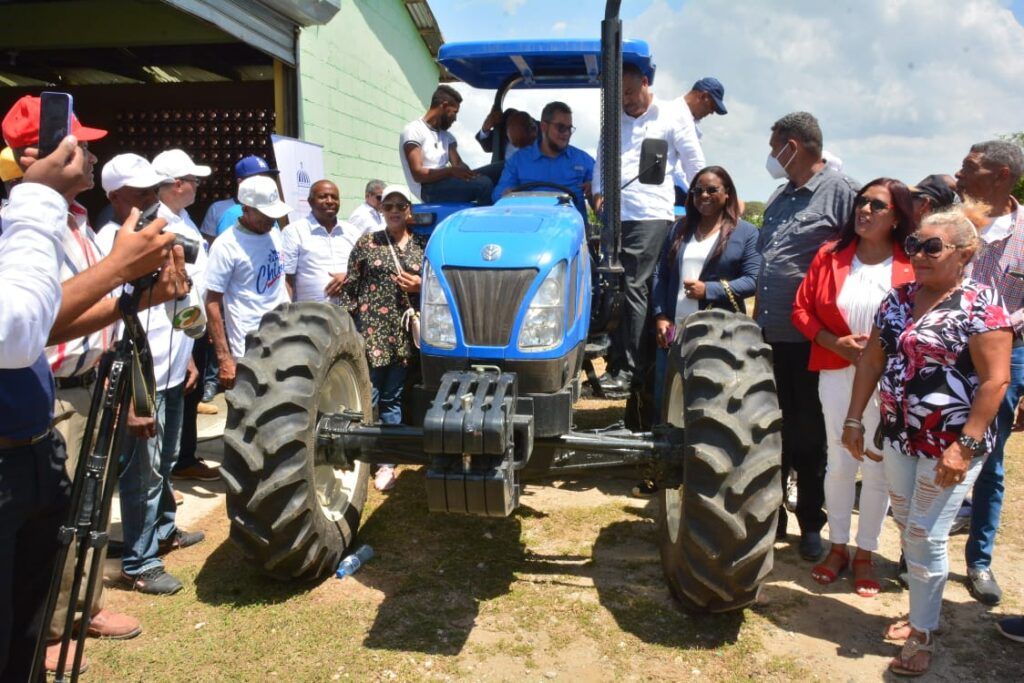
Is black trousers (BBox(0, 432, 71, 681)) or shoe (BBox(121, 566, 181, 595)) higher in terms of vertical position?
black trousers (BBox(0, 432, 71, 681))

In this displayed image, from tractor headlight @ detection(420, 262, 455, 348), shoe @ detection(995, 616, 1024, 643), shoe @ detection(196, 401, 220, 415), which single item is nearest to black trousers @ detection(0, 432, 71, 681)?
tractor headlight @ detection(420, 262, 455, 348)

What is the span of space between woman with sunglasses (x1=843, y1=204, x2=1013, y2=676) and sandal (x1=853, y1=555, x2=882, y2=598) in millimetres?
512

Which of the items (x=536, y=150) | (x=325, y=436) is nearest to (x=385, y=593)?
(x=325, y=436)

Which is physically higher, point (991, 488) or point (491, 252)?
point (491, 252)

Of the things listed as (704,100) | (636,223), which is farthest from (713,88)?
(636,223)

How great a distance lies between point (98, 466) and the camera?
2.21 metres

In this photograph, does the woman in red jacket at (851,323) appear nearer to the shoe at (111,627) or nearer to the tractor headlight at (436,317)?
the tractor headlight at (436,317)

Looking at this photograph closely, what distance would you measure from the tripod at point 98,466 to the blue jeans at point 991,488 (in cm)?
351

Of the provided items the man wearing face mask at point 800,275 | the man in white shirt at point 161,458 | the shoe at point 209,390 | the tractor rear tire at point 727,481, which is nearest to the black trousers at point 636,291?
the man wearing face mask at point 800,275

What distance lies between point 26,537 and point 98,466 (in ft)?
1.18

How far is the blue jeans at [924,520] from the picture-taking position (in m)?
3.07

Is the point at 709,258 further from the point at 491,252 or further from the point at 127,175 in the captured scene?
the point at 127,175

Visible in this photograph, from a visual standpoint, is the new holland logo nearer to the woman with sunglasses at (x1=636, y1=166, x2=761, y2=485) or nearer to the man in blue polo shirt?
the woman with sunglasses at (x1=636, y1=166, x2=761, y2=485)

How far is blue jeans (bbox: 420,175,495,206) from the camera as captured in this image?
5609 mm
